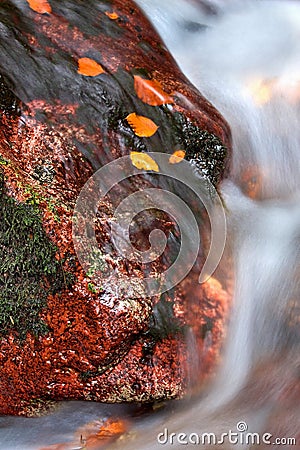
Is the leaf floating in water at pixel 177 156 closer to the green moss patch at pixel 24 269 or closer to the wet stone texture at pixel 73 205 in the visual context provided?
the wet stone texture at pixel 73 205

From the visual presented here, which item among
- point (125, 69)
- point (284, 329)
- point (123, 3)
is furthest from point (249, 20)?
point (284, 329)

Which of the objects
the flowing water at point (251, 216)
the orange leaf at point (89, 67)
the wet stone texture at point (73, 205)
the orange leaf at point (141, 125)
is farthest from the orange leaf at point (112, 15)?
the orange leaf at point (141, 125)

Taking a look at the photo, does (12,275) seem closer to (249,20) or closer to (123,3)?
(123,3)

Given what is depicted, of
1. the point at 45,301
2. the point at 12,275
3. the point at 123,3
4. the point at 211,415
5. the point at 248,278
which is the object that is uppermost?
the point at 123,3

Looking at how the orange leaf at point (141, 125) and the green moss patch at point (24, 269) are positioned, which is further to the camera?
the orange leaf at point (141, 125)

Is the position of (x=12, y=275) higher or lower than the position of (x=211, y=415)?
higher
